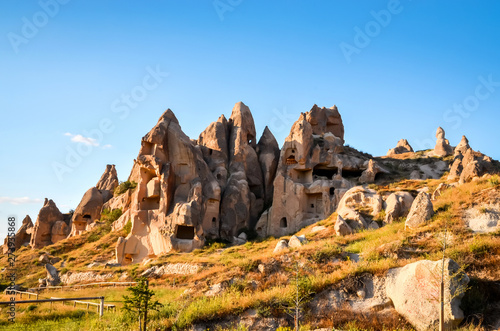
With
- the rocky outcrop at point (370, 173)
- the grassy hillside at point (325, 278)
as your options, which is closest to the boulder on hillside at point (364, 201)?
the grassy hillside at point (325, 278)

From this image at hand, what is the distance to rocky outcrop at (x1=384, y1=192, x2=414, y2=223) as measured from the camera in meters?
23.0

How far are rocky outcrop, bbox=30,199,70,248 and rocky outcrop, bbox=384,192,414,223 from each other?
34.0 meters

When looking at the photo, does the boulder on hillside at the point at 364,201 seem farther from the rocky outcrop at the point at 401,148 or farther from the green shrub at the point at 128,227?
the rocky outcrop at the point at 401,148

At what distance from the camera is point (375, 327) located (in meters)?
10.8

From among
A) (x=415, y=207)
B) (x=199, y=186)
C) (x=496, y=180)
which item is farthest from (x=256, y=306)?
(x=199, y=186)

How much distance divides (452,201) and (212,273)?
10.6 meters

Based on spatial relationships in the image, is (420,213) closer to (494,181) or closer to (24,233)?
(494,181)

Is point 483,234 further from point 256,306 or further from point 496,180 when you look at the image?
point 256,306

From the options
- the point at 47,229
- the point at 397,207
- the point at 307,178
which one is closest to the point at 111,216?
the point at 47,229

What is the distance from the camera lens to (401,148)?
5678cm

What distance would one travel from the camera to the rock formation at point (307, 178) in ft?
113

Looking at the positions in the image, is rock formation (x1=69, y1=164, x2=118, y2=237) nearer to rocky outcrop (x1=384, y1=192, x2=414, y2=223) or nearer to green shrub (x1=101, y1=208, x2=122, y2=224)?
green shrub (x1=101, y1=208, x2=122, y2=224)

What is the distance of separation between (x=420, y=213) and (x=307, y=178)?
65.6 feet

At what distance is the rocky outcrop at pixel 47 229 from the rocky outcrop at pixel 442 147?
38743 millimetres
